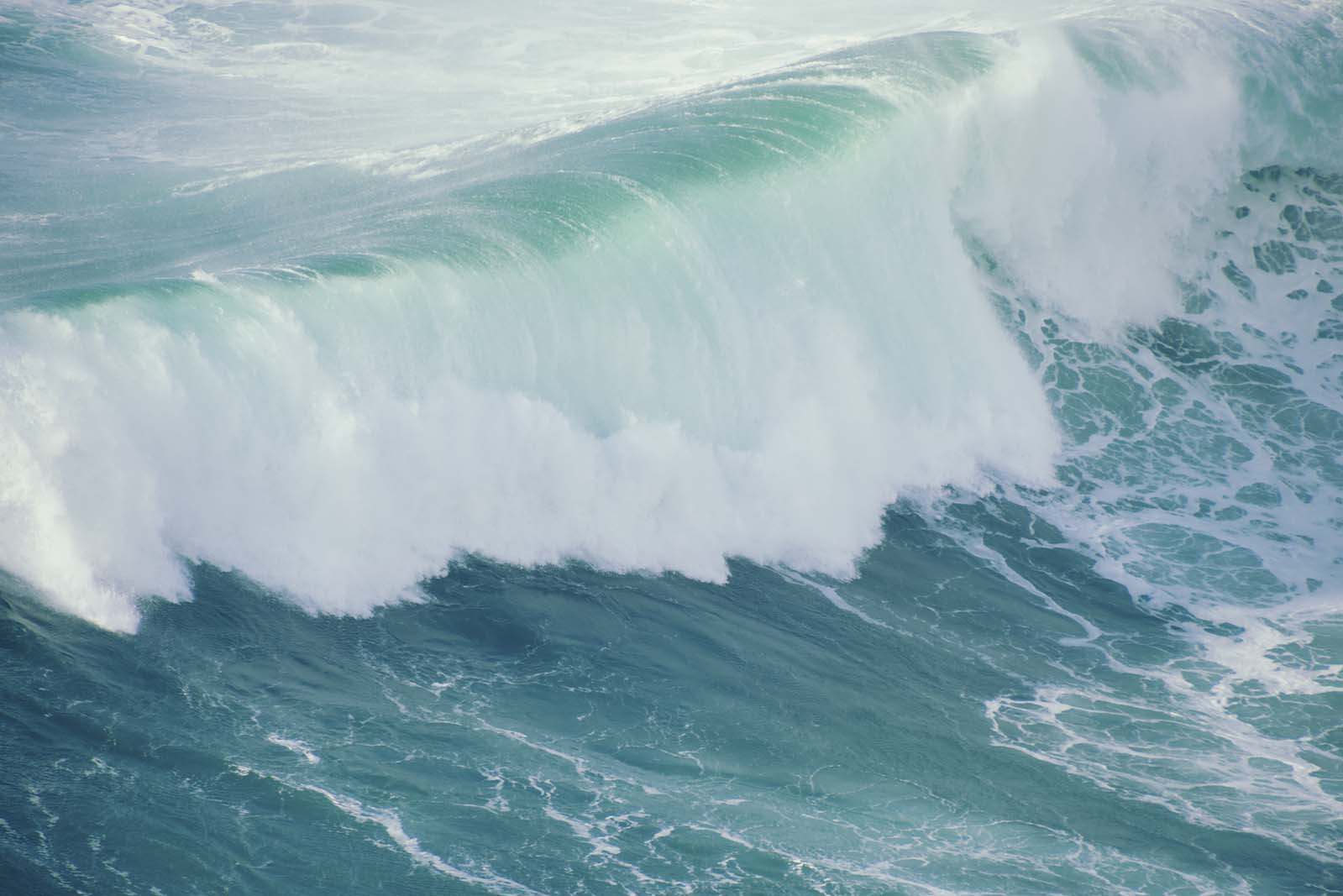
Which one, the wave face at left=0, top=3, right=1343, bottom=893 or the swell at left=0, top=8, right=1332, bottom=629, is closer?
the wave face at left=0, top=3, right=1343, bottom=893

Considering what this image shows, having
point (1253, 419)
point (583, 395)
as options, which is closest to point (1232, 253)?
point (1253, 419)

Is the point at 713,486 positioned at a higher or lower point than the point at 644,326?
lower

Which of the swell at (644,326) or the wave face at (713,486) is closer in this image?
the wave face at (713,486)

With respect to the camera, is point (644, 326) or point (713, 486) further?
point (644, 326)

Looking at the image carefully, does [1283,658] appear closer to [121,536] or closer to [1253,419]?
[1253,419]
